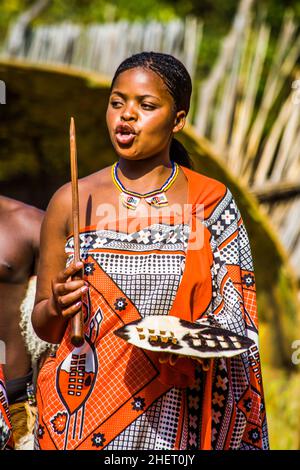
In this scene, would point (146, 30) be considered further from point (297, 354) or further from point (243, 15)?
point (297, 354)

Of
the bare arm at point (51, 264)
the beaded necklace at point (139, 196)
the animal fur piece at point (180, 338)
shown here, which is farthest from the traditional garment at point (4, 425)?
the beaded necklace at point (139, 196)

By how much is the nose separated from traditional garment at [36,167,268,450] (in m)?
0.37

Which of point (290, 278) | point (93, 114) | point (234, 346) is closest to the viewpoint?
point (234, 346)

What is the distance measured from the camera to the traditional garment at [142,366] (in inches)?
120

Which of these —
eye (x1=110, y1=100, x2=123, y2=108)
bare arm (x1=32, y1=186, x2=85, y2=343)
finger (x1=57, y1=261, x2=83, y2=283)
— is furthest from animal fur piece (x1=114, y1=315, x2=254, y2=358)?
eye (x1=110, y1=100, x2=123, y2=108)

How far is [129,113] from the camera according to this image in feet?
10.3

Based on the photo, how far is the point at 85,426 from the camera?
3.05 m

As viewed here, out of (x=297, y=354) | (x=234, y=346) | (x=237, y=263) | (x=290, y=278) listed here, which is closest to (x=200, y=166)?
(x=290, y=278)

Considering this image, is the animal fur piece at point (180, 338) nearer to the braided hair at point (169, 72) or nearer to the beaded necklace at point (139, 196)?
the beaded necklace at point (139, 196)

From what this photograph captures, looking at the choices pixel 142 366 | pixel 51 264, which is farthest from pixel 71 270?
pixel 142 366

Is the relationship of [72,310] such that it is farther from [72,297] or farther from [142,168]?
[142,168]

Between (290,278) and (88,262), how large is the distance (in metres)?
3.40

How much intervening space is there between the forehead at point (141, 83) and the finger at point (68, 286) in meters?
0.67

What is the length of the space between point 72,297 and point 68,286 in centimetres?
4
